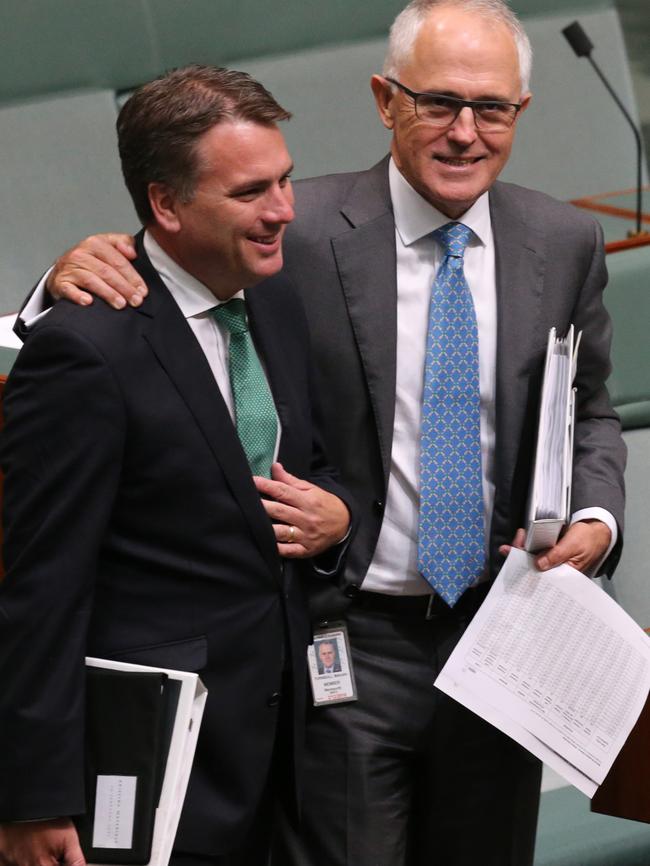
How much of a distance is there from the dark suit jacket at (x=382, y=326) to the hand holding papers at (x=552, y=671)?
9 centimetres

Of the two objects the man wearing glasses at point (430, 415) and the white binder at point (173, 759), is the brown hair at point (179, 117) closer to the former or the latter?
the man wearing glasses at point (430, 415)

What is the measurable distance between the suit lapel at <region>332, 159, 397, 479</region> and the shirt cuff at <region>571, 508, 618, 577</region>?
0.27 m

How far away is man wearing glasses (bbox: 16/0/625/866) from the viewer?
5.94 ft

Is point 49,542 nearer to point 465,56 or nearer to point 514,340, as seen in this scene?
point 514,340

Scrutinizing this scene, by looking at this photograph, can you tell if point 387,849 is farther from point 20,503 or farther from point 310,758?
point 20,503

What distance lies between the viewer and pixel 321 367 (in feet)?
6.07

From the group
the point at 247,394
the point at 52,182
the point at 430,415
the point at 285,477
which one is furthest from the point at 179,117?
the point at 52,182

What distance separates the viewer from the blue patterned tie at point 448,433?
1812mm

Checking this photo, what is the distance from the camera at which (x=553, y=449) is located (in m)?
1.76

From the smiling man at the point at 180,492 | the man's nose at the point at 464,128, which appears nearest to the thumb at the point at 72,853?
the smiling man at the point at 180,492

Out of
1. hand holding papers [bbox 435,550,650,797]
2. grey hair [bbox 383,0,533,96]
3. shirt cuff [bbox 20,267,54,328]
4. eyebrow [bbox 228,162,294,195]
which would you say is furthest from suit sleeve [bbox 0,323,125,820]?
grey hair [bbox 383,0,533,96]

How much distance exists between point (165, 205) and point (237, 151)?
0.33ft

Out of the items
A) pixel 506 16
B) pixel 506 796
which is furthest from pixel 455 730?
pixel 506 16

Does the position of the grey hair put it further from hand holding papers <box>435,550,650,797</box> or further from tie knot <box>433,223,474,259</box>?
hand holding papers <box>435,550,650,797</box>
